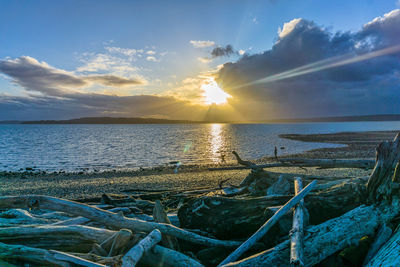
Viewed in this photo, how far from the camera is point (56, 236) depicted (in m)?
3.74

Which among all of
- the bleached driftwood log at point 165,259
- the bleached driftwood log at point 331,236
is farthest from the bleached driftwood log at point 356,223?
the bleached driftwood log at point 165,259

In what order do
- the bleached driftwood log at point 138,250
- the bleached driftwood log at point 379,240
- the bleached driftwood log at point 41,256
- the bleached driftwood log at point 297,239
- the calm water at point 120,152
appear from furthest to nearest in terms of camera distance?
the calm water at point 120,152, the bleached driftwood log at point 379,240, the bleached driftwood log at point 138,250, the bleached driftwood log at point 41,256, the bleached driftwood log at point 297,239

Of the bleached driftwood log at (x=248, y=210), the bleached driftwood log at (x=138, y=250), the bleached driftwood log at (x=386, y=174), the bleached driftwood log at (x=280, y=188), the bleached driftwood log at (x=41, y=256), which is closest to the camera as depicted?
the bleached driftwood log at (x=41, y=256)

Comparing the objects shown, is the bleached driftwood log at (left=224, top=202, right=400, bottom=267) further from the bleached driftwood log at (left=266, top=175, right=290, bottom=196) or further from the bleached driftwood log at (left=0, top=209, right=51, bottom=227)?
the bleached driftwood log at (left=0, top=209, right=51, bottom=227)

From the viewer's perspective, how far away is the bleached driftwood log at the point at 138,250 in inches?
115

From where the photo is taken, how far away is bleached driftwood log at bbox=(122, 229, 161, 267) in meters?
2.92

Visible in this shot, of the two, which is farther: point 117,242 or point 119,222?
point 119,222

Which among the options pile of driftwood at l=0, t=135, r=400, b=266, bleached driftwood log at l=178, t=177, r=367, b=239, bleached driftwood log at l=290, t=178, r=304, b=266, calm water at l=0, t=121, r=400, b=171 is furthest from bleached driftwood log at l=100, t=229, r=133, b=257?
calm water at l=0, t=121, r=400, b=171

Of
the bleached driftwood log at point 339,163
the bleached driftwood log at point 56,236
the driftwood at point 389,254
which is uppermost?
the bleached driftwood log at point 339,163

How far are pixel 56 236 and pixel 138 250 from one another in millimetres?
1586

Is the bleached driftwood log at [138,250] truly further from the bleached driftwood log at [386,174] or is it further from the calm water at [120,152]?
the calm water at [120,152]

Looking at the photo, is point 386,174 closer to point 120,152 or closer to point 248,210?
point 248,210

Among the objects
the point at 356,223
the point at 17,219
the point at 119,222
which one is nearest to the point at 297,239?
the point at 356,223

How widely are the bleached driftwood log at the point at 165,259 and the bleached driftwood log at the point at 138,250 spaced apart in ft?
0.49
